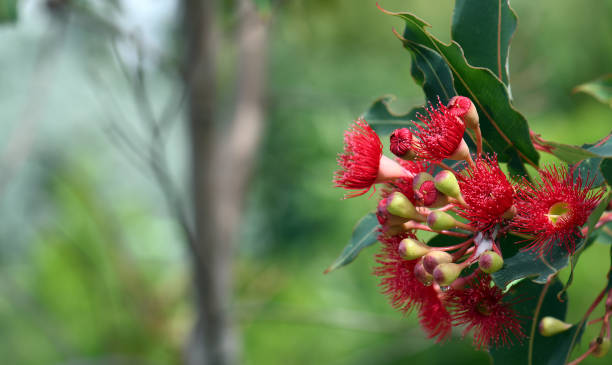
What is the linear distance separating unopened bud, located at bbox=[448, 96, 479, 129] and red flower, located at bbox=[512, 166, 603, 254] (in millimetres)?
77

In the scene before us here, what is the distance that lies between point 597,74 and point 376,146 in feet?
14.3

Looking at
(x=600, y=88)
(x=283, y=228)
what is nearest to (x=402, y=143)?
(x=600, y=88)

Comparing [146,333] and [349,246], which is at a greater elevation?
[349,246]

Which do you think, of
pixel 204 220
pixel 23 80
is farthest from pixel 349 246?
pixel 23 80

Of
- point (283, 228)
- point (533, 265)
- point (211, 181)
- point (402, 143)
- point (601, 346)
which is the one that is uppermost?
point (402, 143)

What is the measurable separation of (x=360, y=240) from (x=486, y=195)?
0.18 metres

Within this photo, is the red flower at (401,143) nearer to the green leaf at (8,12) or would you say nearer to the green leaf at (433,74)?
the green leaf at (433,74)

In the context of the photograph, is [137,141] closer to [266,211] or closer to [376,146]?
[376,146]

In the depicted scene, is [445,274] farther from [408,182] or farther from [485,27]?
[485,27]

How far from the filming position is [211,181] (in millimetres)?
1524

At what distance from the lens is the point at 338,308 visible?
357cm

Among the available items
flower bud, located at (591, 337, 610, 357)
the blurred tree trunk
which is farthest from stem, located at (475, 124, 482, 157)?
the blurred tree trunk

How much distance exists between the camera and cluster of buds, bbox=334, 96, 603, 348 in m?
0.46

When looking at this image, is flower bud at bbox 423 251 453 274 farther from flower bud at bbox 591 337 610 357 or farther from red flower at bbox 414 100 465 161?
flower bud at bbox 591 337 610 357
